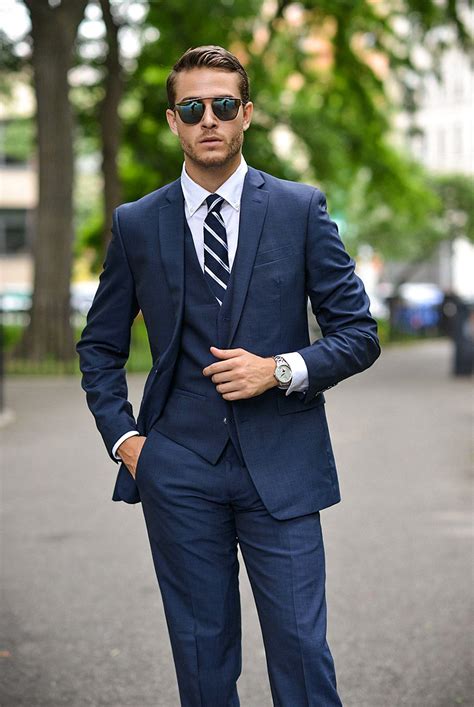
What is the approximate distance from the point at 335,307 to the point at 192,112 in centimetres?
59

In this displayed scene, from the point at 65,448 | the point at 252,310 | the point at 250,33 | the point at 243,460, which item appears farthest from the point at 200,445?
the point at 250,33

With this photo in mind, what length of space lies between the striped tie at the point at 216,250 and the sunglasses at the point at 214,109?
0.20 metres

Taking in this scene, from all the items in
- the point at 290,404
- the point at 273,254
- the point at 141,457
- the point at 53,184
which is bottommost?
the point at 141,457

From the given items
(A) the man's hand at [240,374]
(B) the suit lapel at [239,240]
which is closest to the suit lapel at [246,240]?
(B) the suit lapel at [239,240]

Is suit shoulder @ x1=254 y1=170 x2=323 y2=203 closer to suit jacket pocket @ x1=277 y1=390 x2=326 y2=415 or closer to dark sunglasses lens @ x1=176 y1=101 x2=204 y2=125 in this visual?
dark sunglasses lens @ x1=176 y1=101 x2=204 y2=125

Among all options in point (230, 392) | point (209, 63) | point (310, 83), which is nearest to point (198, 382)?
point (230, 392)

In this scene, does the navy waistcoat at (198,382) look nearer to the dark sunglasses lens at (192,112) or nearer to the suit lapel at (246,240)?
the suit lapel at (246,240)

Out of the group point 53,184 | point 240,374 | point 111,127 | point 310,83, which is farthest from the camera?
point 310,83

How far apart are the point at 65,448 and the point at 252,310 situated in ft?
31.2

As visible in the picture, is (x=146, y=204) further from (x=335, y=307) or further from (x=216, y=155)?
(x=335, y=307)

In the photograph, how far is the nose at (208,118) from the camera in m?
3.21

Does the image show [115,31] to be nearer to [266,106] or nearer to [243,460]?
[266,106]

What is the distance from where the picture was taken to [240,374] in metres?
3.09

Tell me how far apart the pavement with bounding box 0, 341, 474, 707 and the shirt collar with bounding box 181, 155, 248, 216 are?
6.96 ft
